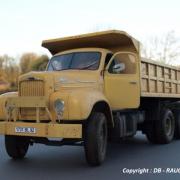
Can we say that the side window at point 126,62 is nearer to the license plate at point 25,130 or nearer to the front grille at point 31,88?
the front grille at point 31,88

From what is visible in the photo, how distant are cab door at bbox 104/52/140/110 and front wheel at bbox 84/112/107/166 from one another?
118cm

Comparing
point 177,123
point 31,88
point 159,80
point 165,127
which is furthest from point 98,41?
point 177,123

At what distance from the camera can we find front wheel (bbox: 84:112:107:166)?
8.40 meters

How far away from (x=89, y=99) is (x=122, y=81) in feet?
6.68

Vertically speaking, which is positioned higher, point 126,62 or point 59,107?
point 126,62

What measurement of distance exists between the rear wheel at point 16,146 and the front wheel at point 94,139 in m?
1.85

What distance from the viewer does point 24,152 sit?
9977 mm

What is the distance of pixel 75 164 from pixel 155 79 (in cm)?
407

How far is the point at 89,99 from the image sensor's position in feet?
27.3

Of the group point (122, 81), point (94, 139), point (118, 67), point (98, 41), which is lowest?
point (94, 139)

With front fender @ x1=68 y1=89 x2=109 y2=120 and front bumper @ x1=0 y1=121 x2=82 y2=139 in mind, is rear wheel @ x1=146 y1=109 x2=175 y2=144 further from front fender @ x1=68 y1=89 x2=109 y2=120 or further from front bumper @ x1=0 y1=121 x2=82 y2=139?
front bumper @ x1=0 y1=121 x2=82 y2=139

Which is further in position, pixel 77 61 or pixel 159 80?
pixel 159 80

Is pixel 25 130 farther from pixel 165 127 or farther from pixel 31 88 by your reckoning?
pixel 165 127

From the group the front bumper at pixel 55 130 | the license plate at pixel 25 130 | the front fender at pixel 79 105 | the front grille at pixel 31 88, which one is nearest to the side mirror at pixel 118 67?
the front fender at pixel 79 105
